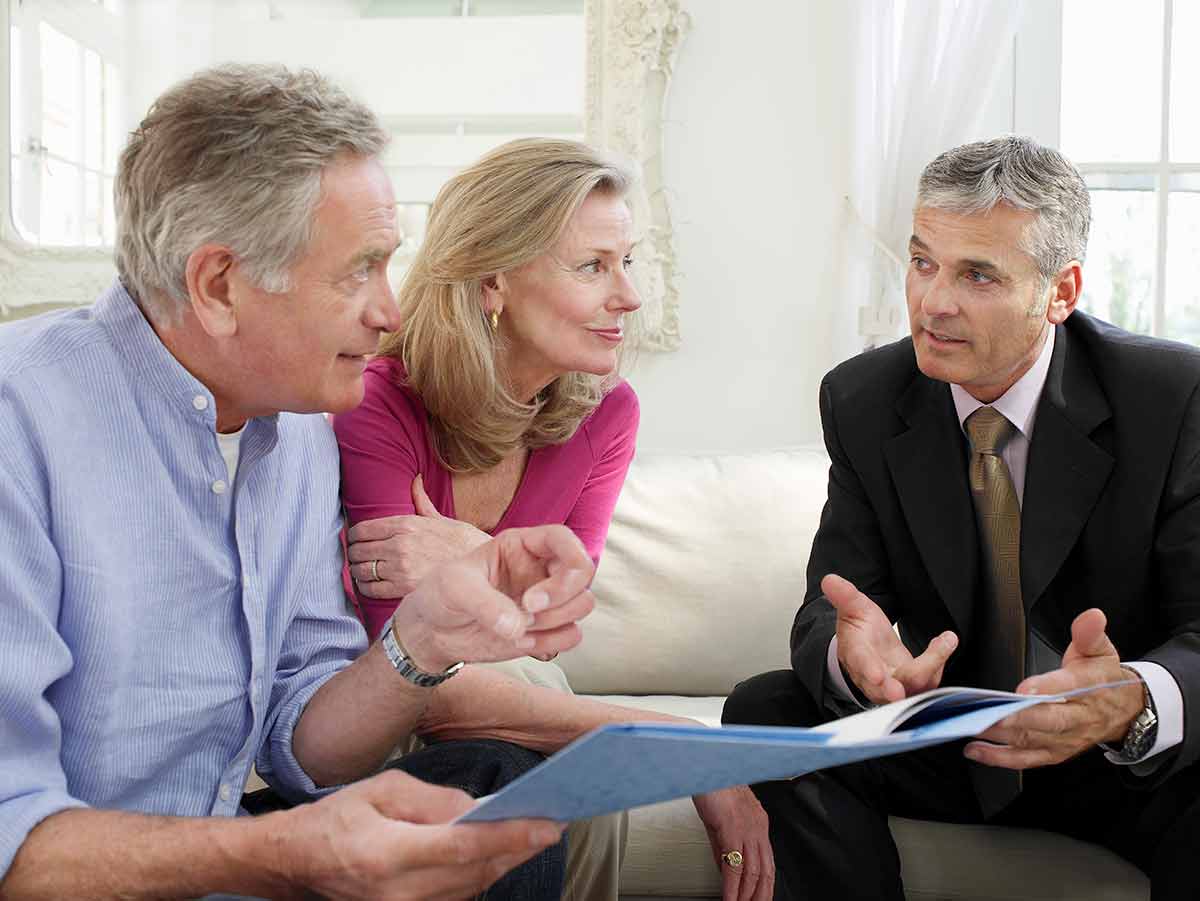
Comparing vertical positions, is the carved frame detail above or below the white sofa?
above

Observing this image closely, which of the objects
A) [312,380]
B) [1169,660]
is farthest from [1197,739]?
[312,380]

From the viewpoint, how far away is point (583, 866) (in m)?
1.59

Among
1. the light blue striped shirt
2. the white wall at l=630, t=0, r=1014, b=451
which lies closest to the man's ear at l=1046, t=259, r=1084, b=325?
the light blue striped shirt

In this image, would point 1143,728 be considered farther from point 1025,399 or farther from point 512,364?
point 512,364

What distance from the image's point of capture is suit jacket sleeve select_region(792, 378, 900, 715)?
1821 millimetres

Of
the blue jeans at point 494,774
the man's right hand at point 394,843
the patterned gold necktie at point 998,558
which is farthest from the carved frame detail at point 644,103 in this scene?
the man's right hand at point 394,843

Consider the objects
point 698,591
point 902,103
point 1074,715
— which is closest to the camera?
point 1074,715

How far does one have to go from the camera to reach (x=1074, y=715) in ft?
4.67

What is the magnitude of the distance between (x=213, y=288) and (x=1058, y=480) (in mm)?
1112

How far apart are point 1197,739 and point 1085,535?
1.09 ft

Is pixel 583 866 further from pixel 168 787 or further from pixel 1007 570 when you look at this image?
pixel 1007 570

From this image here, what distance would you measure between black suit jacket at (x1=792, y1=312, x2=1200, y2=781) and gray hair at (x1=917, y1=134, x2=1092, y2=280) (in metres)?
0.12

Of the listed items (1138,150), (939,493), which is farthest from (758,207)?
(939,493)

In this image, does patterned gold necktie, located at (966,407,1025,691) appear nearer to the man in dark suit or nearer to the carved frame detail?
the man in dark suit
